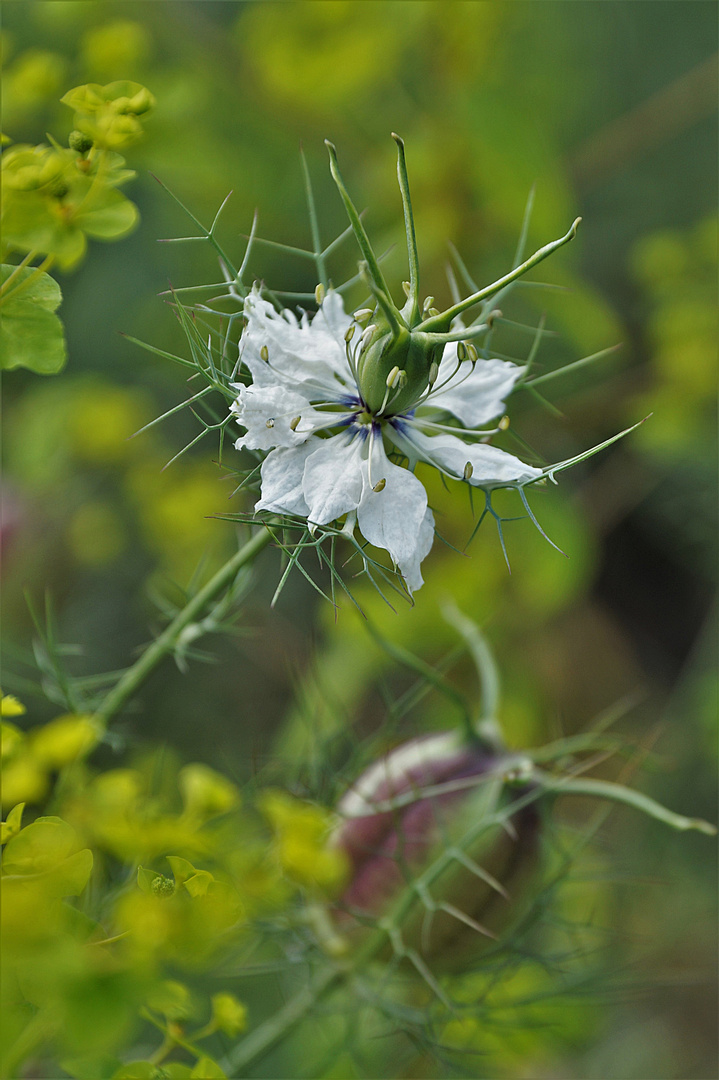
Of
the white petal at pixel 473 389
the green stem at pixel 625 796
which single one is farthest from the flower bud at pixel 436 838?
the white petal at pixel 473 389

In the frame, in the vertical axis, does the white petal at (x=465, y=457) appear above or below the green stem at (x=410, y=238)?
below

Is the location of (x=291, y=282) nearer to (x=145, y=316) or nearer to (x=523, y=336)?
(x=145, y=316)

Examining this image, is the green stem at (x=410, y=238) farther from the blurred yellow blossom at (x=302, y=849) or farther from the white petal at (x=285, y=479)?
the blurred yellow blossom at (x=302, y=849)

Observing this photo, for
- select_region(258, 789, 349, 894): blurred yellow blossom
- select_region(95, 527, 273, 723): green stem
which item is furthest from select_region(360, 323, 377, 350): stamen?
select_region(258, 789, 349, 894): blurred yellow blossom

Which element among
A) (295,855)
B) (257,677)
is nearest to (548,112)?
(257,677)

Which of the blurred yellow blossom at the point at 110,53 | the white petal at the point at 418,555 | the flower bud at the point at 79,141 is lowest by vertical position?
the white petal at the point at 418,555

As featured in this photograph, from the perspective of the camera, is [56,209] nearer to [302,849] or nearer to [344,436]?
[344,436]
